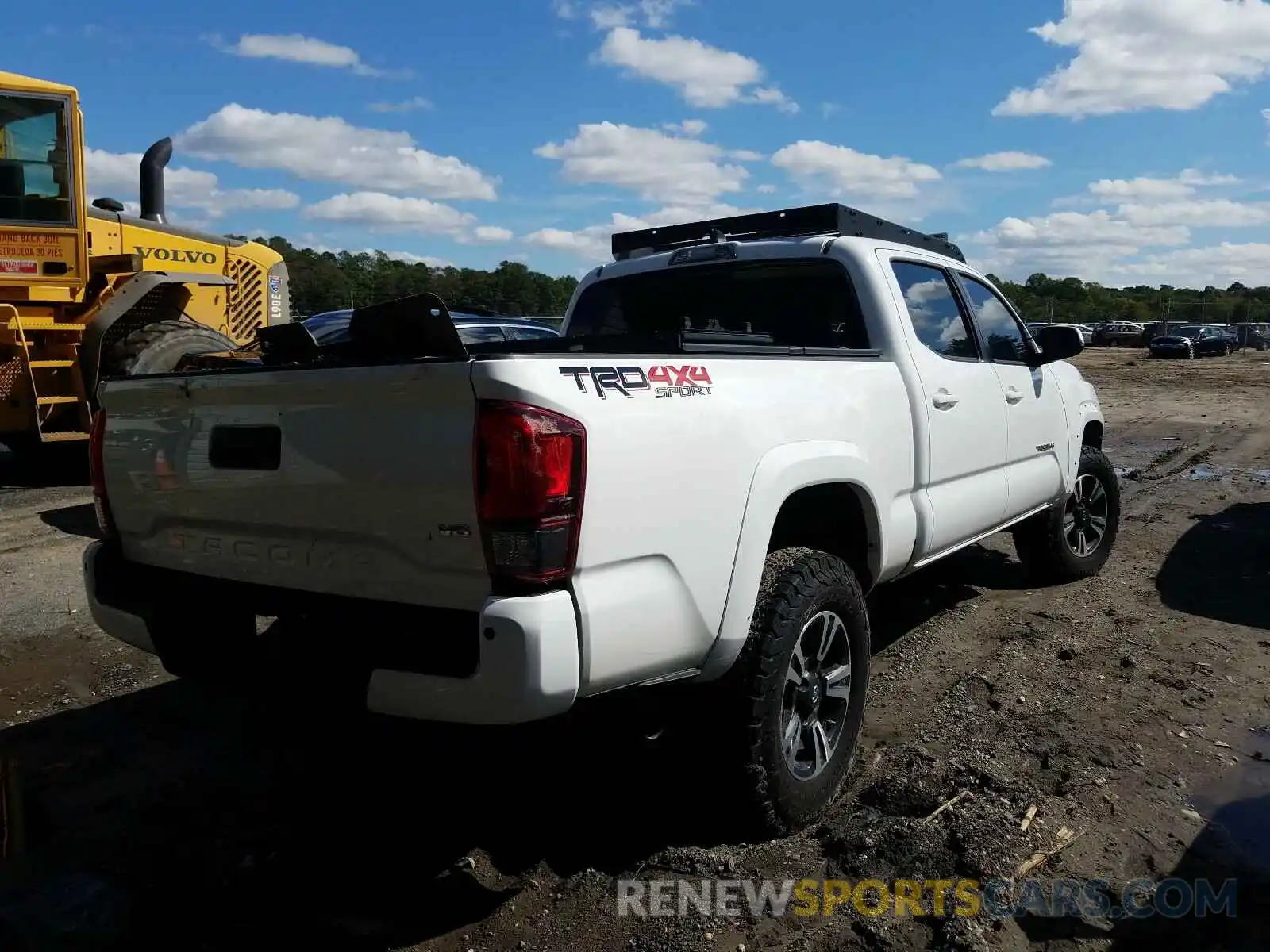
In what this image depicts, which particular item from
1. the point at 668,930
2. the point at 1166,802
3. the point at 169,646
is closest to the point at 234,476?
the point at 169,646

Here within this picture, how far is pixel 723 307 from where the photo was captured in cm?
471

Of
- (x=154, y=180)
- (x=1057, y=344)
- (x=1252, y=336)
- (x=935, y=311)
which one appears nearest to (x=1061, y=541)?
(x=1057, y=344)

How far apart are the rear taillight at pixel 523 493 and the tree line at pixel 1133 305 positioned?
48.4 metres

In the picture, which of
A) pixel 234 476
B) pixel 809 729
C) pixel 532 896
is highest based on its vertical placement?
pixel 234 476

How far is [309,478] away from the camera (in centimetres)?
271

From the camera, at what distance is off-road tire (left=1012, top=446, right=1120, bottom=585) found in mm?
5898

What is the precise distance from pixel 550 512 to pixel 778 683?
105 cm

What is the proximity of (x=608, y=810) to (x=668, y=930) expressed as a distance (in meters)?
0.70

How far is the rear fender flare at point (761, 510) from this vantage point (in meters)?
2.87

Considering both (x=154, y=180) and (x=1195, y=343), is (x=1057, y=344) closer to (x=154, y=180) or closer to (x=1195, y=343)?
(x=154, y=180)

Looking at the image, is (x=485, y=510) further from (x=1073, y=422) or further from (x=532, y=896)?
Result: (x=1073, y=422)

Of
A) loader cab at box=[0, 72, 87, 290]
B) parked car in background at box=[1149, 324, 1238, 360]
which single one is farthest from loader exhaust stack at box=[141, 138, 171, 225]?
parked car in background at box=[1149, 324, 1238, 360]

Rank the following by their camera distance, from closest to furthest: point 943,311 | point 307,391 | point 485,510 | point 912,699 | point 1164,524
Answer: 1. point 485,510
2. point 307,391
3. point 912,699
4. point 943,311
5. point 1164,524

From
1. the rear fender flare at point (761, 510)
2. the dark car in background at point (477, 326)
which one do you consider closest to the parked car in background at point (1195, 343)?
the dark car in background at point (477, 326)
